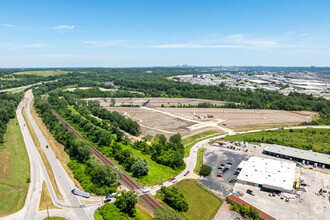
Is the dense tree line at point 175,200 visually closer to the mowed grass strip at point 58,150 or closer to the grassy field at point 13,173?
the mowed grass strip at point 58,150

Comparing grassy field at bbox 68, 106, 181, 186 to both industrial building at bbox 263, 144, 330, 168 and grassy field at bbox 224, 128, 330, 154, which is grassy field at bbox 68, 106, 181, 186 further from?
grassy field at bbox 224, 128, 330, 154

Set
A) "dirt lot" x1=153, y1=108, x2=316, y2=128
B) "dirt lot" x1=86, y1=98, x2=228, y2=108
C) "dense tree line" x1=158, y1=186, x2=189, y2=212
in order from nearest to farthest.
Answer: "dense tree line" x1=158, y1=186, x2=189, y2=212 < "dirt lot" x1=153, y1=108, x2=316, y2=128 < "dirt lot" x1=86, y1=98, x2=228, y2=108

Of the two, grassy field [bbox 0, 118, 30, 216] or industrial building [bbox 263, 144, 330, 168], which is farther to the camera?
industrial building [bbox 263, 144, 330, 168]

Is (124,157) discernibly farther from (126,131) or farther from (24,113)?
(24,113)

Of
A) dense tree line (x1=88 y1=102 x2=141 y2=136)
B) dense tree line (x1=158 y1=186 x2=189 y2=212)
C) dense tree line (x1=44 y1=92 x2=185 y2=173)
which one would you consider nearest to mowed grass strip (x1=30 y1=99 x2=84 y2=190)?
dense tree line (x1=44 y1=92 x2=185 y2=173)

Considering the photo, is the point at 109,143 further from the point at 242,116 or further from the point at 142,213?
the point at 242,116

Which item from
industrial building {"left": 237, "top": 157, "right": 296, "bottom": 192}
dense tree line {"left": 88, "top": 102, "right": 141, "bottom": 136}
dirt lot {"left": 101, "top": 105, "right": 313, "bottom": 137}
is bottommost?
industrial building {"left": 237, "top": 157, "right": 296, "bottom": 192}

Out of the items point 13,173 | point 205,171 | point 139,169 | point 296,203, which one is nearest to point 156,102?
point 205,171

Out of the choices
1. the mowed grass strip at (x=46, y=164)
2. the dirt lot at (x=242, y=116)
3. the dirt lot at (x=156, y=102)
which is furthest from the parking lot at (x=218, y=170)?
the dirt lot at (x=156, y=102)
